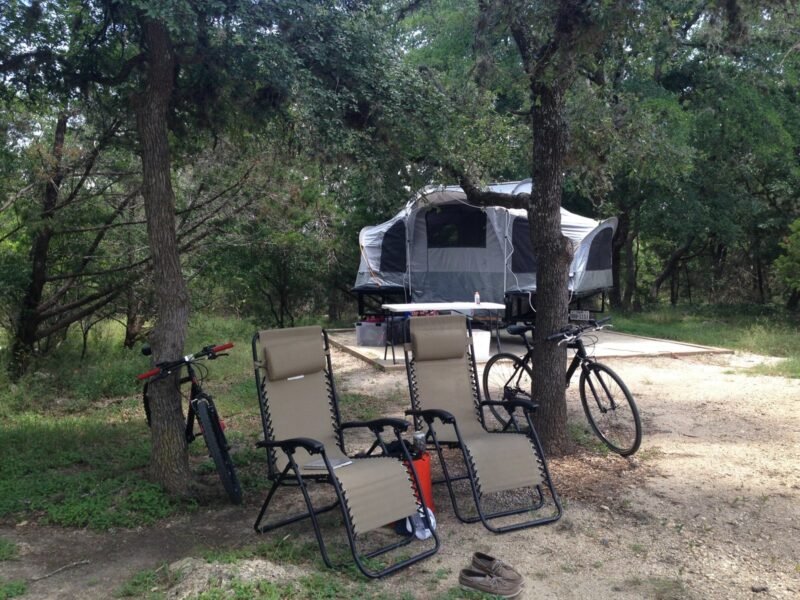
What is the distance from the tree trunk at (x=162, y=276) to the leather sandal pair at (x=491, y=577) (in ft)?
6.82

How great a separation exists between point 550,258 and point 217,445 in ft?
8.89

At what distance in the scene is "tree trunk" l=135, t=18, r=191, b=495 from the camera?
4.47m

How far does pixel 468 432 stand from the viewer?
4.69 m

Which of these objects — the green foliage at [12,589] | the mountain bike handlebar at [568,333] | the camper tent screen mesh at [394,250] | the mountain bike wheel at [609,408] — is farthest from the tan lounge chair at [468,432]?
the camper tent screen mesh at [394,250]

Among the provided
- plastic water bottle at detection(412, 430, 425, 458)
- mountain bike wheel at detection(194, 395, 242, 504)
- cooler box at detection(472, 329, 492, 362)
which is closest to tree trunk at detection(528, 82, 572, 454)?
plastic water bottle at detection(412, 430, 425, 458)

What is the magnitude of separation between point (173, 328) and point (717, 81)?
13.8 meters

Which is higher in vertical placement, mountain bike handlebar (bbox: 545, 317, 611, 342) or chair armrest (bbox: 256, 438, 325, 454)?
mountain bike handlebar (bbox: 545, 317, 611, 342)

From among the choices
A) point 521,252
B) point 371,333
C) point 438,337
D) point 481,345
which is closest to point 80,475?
point 438,337

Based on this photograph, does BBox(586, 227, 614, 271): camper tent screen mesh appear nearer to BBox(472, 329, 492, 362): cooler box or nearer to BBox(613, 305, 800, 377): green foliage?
BBox(613, 305, 800, 377): green foliage

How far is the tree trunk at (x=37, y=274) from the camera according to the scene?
26.7ft

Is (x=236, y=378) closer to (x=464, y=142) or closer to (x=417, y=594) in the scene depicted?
(x=464, y=142)

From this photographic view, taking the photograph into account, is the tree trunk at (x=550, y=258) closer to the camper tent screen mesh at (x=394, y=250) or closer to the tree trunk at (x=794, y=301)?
the camper tent screen mesh at (x=394, y=250)

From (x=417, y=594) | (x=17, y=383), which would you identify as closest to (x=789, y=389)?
(x=417, y=594)

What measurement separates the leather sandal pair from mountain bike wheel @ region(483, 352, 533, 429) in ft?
7.67
